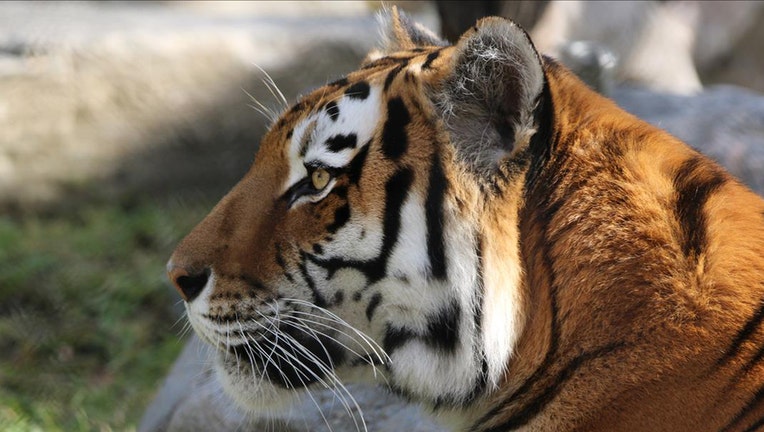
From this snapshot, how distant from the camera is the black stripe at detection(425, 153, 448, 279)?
1364 mm

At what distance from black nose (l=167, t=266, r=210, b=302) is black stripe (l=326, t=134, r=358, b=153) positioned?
0.89 feet

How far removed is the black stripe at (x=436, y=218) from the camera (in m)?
1.36

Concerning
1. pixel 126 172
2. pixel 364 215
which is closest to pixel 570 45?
pixel 126 172

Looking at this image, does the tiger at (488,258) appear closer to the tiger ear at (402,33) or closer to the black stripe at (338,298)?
the black stripe at (338,298)

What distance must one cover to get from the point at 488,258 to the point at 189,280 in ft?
1.55

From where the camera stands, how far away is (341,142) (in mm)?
1419

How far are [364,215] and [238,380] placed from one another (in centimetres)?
36

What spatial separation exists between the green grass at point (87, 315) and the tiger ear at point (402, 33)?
4.67ft

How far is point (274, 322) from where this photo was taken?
1.46m

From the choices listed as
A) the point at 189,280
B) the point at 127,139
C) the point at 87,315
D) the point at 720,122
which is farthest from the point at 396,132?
the point at 127,139

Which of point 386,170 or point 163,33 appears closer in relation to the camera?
point 386,170

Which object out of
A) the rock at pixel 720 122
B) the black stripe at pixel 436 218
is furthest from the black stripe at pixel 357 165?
the rock at pixel 720 122

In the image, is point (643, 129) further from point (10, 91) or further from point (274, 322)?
point (10, 91)

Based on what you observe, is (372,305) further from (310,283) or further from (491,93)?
(491,93)
